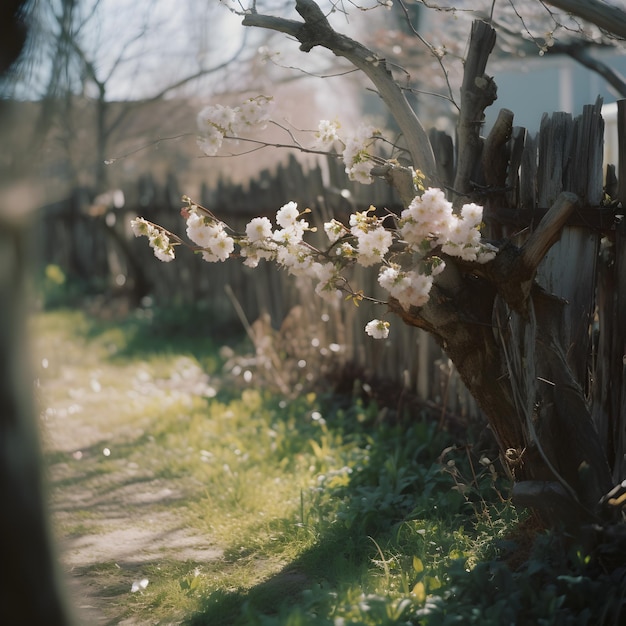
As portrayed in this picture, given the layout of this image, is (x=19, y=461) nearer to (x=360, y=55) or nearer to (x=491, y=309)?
(x=491, y=309)

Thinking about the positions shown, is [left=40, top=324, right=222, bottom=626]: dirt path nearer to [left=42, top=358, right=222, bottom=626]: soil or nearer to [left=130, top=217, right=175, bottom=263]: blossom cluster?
[left=42, top=358, right=222, bottom=626]: soil

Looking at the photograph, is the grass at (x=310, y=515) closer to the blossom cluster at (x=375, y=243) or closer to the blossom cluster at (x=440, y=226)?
the blossom cluster at (x=375, y=243)

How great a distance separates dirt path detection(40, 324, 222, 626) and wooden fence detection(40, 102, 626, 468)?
4.43 feet

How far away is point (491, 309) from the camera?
3.62 meters

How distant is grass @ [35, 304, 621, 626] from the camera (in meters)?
2.92

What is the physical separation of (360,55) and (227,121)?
2.19ft

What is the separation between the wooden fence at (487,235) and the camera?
145 inches

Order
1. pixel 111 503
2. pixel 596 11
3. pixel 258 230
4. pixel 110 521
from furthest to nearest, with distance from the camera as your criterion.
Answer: pixel 111 503 → pixel 110 521 → pixel 596 11 → pixel 258 230

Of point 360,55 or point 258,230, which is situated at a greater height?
point 360,55

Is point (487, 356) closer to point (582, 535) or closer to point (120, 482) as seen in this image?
point (582, 535)

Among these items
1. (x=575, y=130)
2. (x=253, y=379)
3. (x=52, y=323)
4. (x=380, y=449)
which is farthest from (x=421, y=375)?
(x=52, y=323)

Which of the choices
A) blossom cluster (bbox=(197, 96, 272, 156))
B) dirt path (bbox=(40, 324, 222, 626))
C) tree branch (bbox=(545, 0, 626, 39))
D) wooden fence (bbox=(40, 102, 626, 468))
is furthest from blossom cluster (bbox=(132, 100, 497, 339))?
dirt path (bbox=(40, 324, 222, 626))

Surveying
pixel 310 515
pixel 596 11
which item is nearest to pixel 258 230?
pixel 310 515

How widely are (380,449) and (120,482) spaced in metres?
1.61
